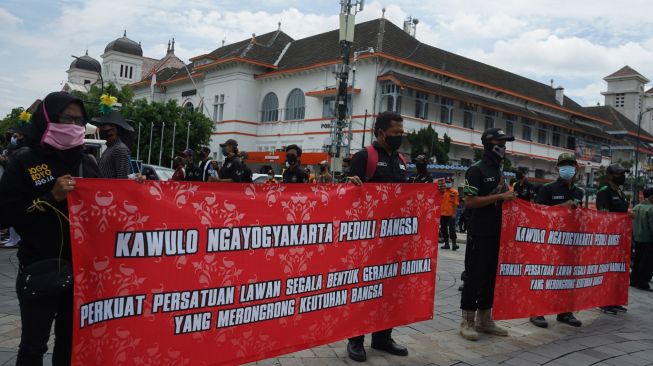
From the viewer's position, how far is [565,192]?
5.95 meters

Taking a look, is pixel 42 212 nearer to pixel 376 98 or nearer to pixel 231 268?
pixel 231 268

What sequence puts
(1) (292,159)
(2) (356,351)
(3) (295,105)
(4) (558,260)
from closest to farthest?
(2) (356,351) → (4) (558,260) → (1) (292,159) → (3) (295,105)

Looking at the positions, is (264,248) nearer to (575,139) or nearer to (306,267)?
(306,267)

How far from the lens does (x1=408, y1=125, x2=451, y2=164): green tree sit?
31.6 metres

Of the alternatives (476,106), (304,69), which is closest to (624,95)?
(476,106)

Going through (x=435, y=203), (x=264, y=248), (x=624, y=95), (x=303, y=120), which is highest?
(x=624, y=95)

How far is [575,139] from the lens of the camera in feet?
156

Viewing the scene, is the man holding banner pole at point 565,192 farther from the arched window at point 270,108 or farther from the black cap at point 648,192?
the arched window at point 270,108

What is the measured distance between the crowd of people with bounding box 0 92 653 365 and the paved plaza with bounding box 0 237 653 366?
6.7 inches

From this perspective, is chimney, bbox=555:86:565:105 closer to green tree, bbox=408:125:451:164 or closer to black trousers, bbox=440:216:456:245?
green tree, bbox=408:125:451:164

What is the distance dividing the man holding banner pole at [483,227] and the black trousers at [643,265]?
16.7 feet

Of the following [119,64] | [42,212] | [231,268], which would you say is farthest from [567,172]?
[119,64]

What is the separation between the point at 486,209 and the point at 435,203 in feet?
2.20

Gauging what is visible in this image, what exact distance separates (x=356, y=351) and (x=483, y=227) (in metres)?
1.77
